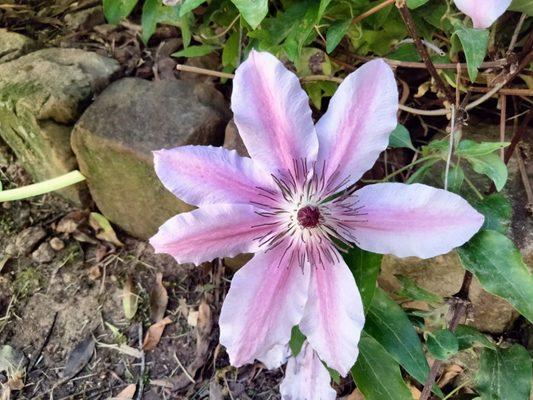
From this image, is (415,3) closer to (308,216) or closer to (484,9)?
(484,9)

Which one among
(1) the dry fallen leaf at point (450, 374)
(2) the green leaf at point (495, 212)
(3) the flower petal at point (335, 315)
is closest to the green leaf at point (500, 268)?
(2) the green leaf at point (495, 212)

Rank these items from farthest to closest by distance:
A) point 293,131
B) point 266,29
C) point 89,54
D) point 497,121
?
point 89,54 → point 497,121 → point 266,29 → point 293,131

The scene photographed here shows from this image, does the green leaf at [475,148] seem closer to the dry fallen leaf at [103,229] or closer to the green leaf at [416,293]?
the green leaf at [416,293]

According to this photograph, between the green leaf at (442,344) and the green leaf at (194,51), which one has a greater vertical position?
the green leaf at (194,51)

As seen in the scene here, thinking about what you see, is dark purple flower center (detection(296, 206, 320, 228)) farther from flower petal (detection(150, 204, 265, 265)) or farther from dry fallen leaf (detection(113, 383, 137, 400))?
dry fallen leaf (detection(113, 383, 137, 400))

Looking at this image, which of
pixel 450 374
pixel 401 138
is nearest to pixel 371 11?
pixel 401 138

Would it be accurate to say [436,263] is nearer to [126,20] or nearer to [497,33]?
[497,33]

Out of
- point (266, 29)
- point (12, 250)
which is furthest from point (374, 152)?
point (12, 250)
